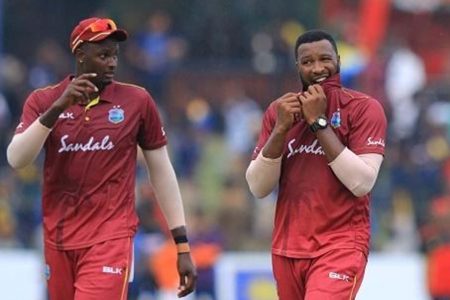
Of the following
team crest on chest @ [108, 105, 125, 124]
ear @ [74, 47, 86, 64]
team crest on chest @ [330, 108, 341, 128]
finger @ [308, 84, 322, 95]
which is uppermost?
ear @ [74, 47, 86, 64]

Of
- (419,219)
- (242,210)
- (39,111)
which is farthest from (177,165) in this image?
(39,111)

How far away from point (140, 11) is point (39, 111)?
14230 millimetres

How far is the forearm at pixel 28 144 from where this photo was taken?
953 centimetres

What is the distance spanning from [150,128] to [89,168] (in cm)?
52

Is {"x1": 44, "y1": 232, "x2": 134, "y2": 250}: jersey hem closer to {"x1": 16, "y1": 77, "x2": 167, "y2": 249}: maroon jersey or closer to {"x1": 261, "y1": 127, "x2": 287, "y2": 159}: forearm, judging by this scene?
{"x1": 16, "y1": 77, "x2": 167, "y2": 249}: maroon jersey

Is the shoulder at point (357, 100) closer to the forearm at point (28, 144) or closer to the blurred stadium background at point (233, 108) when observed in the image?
the forearm at point (28, 144)

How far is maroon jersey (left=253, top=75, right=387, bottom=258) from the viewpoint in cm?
926

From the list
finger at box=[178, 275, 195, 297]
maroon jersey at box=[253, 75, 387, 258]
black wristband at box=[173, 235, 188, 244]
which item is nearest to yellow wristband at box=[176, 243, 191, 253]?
black wristband at box=[173, 235, 188, 244]

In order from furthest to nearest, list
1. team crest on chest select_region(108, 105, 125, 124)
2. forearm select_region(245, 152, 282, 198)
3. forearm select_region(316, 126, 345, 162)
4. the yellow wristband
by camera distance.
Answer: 1. the yellow wristband
2. team crest on chest select_region(108, 105, 125, 124)
3. forearm select_region(245, 152, 282, 198)
4. forearm select_region(316, 126, 345, 162)

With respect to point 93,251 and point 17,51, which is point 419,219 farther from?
point 93,251

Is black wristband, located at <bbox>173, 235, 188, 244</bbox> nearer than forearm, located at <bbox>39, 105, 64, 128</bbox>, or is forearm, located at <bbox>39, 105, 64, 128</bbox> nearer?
forearm, located at <bbox>39, 105, 64, 128</bbox>

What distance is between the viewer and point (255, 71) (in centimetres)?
2238

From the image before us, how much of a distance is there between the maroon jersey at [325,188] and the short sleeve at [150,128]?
910mm

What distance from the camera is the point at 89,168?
9.70m
